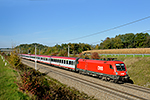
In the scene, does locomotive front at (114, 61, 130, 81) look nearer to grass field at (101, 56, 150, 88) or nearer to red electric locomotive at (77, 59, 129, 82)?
red electric locomotive at (77, 59, 129, 82)

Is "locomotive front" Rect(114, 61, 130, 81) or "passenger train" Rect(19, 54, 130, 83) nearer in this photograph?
"locomotive front" Rect(114, 61, 130, 81)

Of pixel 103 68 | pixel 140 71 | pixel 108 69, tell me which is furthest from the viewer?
pixel 140 71

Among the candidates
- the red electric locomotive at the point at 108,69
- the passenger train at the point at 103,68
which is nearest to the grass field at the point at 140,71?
the passenger train at the point at 103,68

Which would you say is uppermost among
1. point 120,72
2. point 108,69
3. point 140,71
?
point 108,69

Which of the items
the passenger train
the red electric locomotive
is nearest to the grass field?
the passenger train

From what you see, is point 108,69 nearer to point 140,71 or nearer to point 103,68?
point 103,68

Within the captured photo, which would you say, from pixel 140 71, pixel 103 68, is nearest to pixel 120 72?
pixel 103 68

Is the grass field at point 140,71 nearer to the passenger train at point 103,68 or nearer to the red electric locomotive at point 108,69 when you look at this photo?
the passenger train at point 103,68

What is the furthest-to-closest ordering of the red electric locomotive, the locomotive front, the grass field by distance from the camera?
the grass field
the red electric locomotive
the locomotive front

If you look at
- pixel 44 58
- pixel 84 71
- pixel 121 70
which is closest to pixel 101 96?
pixel 121 70

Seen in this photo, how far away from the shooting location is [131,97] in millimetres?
11562

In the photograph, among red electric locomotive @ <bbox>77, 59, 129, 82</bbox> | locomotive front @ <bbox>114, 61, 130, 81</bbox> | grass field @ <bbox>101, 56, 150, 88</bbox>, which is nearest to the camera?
locomotive front @ <bbox>114, 61, 130, 81</bbox>

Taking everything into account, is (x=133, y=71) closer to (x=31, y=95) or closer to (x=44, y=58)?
(x=31, y=95)

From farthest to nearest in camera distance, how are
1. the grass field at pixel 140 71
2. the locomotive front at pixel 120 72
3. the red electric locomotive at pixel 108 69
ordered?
the grass field at pixel 140 71, the red electric locomotive at pixel 108 69, the locomotive front at pixel 120 72
